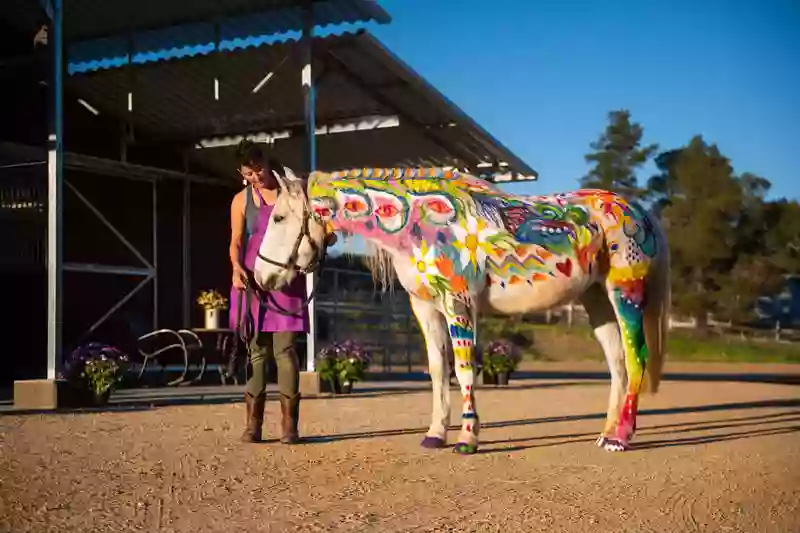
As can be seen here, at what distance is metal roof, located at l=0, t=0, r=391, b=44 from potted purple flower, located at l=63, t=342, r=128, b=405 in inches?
179

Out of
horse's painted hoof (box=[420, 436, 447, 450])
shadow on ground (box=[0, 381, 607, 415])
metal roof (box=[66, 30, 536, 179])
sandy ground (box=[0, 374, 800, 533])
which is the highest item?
metal roof (box=[66, 30, 536, 179])

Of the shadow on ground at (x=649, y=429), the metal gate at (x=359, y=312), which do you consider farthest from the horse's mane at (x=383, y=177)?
the metal gate at (x=359, y=312)

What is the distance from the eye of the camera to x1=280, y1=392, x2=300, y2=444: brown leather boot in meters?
6.28

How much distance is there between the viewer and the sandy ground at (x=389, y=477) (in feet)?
12.9

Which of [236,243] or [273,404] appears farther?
[273,404]

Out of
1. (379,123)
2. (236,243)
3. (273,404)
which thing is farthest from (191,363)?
(236,243)

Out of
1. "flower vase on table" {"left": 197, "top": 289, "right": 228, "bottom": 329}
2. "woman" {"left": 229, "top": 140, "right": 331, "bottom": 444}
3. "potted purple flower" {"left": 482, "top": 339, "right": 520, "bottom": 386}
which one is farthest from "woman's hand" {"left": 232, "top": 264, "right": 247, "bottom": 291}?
"flower vase on table" {"left": 197, "top": 289, "right": 228, "bottom": 329}

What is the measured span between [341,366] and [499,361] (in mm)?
2878

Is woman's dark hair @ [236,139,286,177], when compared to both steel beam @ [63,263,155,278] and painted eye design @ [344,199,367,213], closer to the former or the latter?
painted eye design @ [344,199,367,213]

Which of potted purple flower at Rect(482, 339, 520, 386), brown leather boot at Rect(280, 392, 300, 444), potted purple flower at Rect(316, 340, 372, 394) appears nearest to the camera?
brown leather boot at Rect(280, 392, 300, 444)

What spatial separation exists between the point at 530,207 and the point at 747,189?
3795 centimetres

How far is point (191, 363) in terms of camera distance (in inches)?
619

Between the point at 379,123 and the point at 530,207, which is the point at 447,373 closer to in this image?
the point at 530,207

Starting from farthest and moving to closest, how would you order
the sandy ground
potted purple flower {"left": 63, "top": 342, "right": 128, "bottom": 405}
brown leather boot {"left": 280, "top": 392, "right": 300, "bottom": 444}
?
potted purple flower {"left": 63, "top": 342, "right": 128, "bottom": 405}
brown leather boot {"left": 280, "top": 392, "right": 300, "bottom": 444}
the sandy ground
